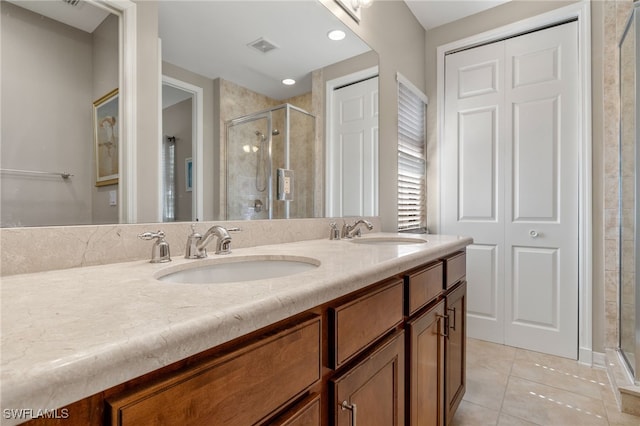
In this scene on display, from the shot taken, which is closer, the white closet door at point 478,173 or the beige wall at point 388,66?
the beige wall at point 388,66

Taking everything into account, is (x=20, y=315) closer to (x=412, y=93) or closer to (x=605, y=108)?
(x=412, y=93)

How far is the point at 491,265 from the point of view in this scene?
2518 millimetres

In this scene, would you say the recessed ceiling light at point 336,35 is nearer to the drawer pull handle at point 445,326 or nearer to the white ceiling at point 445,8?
the white ceiling at point 445,8

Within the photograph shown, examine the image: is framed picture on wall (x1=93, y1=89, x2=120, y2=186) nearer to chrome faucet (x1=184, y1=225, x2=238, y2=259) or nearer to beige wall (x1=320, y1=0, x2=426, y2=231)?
chrome faucet (x1=184, y1=225, x2=238, y2=259)

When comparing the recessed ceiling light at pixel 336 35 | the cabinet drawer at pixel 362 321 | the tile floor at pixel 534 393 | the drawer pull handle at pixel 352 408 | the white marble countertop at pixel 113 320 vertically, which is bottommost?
the tile floor at pixel 534 393

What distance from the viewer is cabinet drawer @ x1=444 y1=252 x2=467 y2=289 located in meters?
1.38

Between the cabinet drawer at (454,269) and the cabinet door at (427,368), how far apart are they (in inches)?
5.0

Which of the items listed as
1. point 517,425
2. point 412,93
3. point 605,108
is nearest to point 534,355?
point 517,425

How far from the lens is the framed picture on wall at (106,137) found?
0.85m

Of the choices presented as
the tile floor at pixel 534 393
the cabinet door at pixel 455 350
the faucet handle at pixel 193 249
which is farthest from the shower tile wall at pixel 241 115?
the tile floor at pixel 534 393

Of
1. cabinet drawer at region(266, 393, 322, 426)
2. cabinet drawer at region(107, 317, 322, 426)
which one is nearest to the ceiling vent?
cabinet drawer at region(107, 317, 322, 426)

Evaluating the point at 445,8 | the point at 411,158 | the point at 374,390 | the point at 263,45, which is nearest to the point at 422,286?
the point at 374,390

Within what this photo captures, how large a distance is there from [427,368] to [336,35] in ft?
5.29

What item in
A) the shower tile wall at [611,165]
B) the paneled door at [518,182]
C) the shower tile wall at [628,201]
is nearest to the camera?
the shower tile wall at [628,201]
